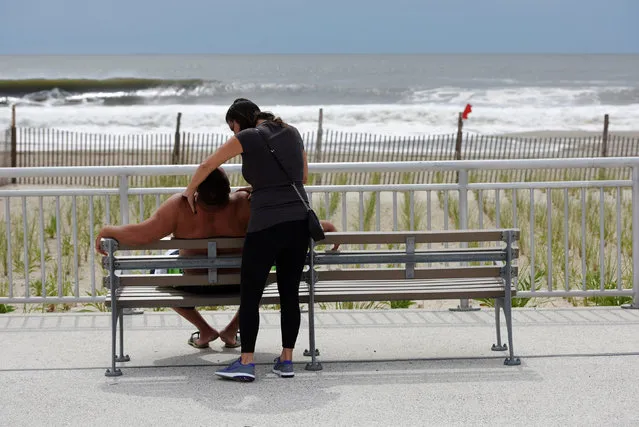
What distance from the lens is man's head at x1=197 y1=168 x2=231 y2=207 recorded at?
5.75 m

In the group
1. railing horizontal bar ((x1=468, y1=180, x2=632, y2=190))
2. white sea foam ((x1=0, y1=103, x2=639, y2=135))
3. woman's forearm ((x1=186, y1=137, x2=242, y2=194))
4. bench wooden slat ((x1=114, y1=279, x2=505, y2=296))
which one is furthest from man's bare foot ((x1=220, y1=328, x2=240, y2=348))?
white sea foam ((x1=0, y1=103, x2=639, y2=135))

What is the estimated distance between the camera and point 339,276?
590 cm

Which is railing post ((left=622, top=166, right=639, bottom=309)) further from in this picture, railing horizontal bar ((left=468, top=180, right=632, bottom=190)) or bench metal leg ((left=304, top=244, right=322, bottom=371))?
bench metal leg ((left=304, top=244, right=322, bottom=371))

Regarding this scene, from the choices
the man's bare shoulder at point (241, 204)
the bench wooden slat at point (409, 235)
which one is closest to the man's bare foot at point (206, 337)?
the man's bare shoulder at point (241, 204)

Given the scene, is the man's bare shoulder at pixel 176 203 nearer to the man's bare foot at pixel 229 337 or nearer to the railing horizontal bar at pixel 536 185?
the man's bare foot at pixel 229 337

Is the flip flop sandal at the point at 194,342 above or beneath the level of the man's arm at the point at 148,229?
beneath

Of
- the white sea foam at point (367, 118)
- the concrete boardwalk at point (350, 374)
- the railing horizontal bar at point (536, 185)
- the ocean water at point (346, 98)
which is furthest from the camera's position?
the ocean water at point (346, 98)

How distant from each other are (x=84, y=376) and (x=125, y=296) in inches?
18.4

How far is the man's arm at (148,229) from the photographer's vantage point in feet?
18.6

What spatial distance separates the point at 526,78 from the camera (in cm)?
8588

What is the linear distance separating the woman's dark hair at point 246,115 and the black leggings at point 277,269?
1.82 ft

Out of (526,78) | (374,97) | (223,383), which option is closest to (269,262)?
(223,383)

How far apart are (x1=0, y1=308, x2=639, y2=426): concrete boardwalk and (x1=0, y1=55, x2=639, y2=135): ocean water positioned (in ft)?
132

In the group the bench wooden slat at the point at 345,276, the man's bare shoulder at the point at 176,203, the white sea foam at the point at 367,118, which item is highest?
the white sea foam at the point at 367,118
